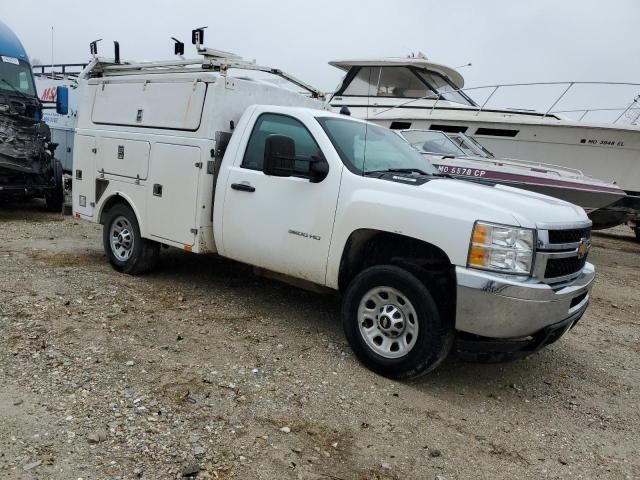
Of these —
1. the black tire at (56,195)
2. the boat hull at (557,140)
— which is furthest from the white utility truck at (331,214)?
the boat hull at (557,140)

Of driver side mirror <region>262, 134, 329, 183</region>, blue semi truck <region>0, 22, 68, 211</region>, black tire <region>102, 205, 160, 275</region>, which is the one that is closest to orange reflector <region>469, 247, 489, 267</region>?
driver side mirror <region>262, 134, 329, 183</region>

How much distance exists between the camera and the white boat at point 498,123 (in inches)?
409

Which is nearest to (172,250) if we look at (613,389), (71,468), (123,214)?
(123,214)

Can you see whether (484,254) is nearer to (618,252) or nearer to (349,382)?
(349,382)

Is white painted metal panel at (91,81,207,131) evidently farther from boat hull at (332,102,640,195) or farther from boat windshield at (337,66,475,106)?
boat windshield at (337,66,475,106)

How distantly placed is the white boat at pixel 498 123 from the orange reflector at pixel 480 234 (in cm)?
715

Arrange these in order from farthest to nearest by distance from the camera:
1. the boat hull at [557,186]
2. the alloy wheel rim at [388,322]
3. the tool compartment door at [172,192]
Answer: the boat hull at [557,186]
the tool compartment door at [172,192]
the alloy wheel rim at [388,322]

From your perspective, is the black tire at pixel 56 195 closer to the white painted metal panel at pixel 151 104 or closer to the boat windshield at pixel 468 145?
the white painted metal panel at pixel 151 104

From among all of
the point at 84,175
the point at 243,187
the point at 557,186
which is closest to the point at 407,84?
the point at 557,186

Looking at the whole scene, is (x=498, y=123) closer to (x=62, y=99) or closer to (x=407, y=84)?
(x=407, y=84)

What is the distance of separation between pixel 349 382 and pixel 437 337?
28.9 inches

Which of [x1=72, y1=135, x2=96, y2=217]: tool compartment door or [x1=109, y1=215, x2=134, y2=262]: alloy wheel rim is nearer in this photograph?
[x1=109, y1=215, x2=134, y2=262]: alloy wheel rim

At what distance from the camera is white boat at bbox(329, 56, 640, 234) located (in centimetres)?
1039

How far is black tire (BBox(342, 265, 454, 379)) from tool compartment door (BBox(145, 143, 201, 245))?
6.54 feet
